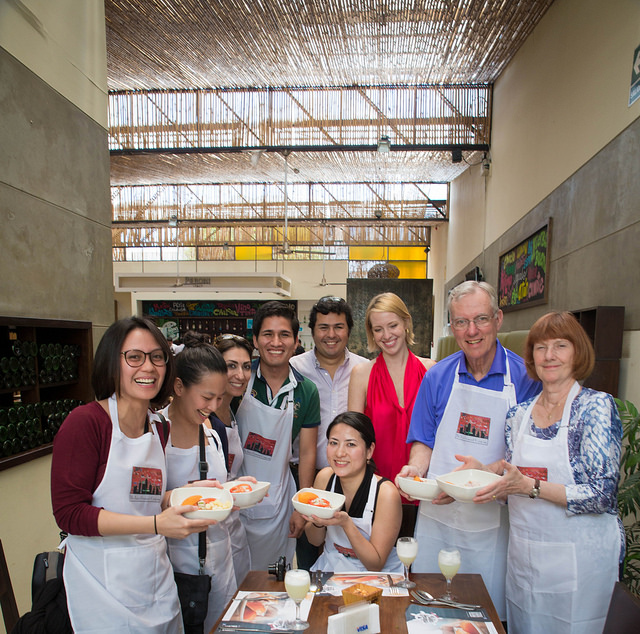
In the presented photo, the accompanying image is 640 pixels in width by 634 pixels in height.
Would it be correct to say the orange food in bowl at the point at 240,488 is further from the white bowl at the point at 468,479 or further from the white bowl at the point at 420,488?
the white bowl at the point at 468,479

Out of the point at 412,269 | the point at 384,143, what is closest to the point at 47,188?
the point at 384,143

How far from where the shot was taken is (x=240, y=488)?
186 centimetres

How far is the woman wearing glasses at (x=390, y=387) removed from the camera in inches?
98.2

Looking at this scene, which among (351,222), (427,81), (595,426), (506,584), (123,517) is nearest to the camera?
(123,517)

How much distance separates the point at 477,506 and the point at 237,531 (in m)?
1.12

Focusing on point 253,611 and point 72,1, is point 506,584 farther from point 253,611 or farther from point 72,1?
point 72,1

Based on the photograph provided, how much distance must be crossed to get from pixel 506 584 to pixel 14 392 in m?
2.83

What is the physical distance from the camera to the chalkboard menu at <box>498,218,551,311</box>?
4648mm

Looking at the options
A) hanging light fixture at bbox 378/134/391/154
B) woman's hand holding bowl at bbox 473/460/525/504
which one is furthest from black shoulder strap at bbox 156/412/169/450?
hanging light fixture at bbox 378/134/391/154

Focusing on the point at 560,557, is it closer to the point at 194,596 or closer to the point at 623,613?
the point at 623,613

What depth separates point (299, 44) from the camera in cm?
528

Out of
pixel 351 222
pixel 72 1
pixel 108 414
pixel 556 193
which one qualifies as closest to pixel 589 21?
pixel 556 193

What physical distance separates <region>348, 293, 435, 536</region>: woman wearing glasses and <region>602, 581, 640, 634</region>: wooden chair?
1.11m

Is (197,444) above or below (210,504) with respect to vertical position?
above
